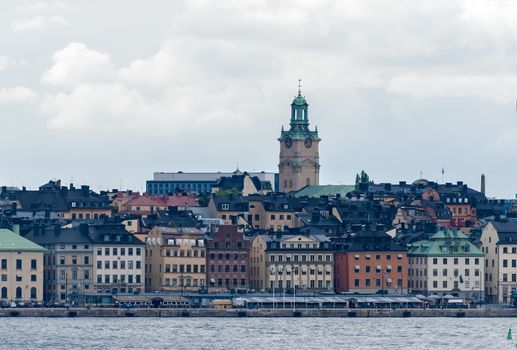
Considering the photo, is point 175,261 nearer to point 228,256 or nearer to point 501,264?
point 228,256

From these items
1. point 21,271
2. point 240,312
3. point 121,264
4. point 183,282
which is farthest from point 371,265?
point 21,271

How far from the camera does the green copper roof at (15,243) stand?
15875cm

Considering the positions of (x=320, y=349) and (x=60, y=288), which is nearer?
(x=320, y=349)

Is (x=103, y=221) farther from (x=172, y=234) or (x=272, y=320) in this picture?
(x=272, y=320)

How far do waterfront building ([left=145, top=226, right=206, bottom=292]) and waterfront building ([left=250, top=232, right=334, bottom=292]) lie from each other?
4.02 m

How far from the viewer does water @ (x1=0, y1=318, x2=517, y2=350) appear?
12325 centimetres

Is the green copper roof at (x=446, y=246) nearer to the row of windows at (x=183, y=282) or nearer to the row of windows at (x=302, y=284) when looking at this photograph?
the row of windows at (x=302, y=284)

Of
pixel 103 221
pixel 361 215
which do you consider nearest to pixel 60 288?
pixel 103 221

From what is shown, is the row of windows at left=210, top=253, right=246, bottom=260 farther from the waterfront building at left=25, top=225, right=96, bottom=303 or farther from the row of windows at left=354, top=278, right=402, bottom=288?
the waterfront building at left=25, top=225, right=96, bottom=303

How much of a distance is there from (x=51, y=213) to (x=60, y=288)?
24383 mm

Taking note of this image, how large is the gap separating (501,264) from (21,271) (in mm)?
32872

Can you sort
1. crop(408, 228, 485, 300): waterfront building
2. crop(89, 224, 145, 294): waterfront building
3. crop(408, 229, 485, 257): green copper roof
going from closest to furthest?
crop(89, 224, 145, 294): waterfront building, crop(408, 228, 485, 300): waterfront building, crop(408, 229, 485, 257): green copper roof

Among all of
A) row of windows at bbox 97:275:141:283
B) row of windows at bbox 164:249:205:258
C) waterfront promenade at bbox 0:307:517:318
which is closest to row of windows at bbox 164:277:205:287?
row of windows at bbox 164:249:205:258

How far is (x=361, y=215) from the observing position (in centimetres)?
19150
